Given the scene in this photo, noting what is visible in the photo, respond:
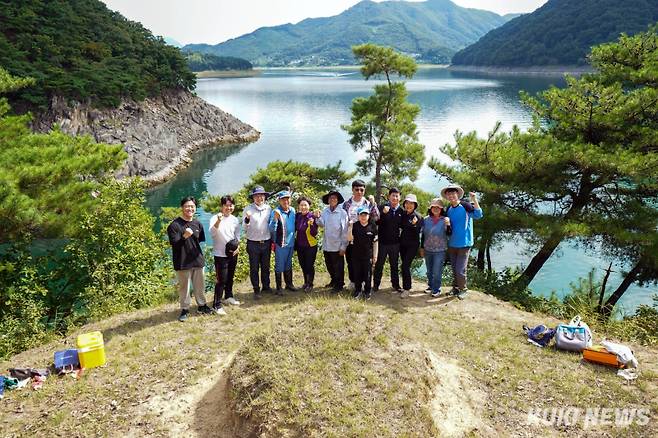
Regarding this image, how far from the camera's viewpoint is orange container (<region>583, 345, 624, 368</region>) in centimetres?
557

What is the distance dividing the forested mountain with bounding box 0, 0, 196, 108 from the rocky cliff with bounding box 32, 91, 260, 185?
A: 3.81 feet

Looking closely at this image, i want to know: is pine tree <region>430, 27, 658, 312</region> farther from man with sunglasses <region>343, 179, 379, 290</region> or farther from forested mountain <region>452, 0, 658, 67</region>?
forested mountain <region>452, 0, 658, 67</region>

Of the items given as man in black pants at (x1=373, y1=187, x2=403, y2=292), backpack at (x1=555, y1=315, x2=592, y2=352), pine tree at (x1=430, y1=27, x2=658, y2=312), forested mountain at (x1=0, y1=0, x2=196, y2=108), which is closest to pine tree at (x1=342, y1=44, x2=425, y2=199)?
pine tree at (x1=430, y1=27, x2=658, y2=312)

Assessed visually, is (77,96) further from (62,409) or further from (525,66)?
(525,66)

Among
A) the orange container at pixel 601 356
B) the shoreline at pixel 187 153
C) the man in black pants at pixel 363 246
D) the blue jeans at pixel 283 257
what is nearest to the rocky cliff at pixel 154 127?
the shoreline at pixel 187 153

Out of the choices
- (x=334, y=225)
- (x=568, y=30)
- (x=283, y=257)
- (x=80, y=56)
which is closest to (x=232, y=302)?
(x=283, y=257)

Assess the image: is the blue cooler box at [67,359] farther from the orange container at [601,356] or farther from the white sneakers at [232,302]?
the orange container at [601,356]

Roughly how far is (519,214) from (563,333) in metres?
4.68

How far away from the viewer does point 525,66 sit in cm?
10675

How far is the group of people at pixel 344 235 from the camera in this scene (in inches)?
283

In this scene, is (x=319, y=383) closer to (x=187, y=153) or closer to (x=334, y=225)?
(x=334, y=225)

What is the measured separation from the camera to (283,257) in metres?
7.84

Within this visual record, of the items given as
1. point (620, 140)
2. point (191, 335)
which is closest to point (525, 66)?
point (620, 140)

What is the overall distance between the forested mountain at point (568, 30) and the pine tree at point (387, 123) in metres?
79.8
